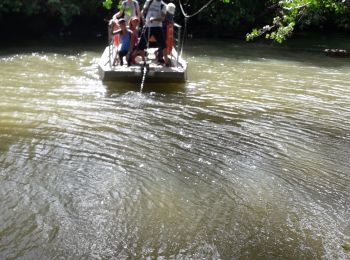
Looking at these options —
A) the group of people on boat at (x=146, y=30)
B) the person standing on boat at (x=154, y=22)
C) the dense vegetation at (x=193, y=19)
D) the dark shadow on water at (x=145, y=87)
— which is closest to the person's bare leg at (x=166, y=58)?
the group of people on boat at (x=146, y=30)

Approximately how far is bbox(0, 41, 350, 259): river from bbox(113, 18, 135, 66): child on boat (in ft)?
2.73

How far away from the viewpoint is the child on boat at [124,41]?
10109mm

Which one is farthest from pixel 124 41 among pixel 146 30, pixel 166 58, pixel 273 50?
pixel 273 50

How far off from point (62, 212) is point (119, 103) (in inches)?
166

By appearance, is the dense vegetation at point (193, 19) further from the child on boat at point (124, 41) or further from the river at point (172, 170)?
the river at point (172, 170)

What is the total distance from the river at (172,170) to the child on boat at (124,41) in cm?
83

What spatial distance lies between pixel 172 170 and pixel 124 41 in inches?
205

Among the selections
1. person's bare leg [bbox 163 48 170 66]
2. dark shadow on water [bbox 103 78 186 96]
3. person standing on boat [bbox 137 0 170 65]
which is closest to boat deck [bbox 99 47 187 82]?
dark shadow on water [bbox 103 78 186 96]

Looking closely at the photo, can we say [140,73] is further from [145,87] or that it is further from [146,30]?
[146,30]

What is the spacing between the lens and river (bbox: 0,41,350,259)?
427 centimetres

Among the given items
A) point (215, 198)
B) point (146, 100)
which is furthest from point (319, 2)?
point (146, 100)

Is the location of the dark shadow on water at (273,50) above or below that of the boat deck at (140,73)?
below

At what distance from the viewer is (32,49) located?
49.5 feet

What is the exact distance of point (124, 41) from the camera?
10.3 meters
